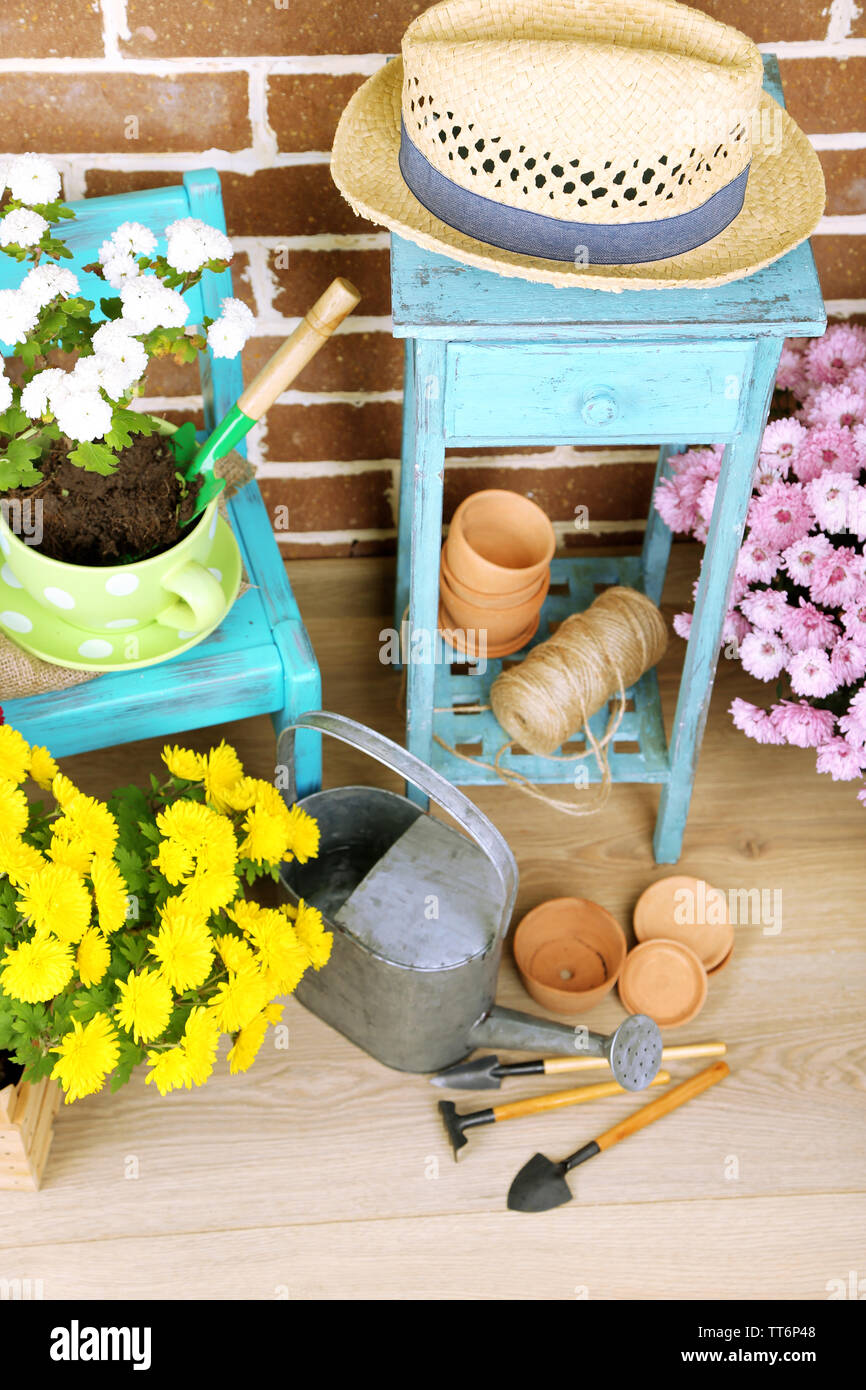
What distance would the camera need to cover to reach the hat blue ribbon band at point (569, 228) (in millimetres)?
824

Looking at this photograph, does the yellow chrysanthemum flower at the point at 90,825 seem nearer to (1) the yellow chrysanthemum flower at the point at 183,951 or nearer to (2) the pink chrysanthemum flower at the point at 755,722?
(1) the yellow chrysanthemum flower at the point at 183,951

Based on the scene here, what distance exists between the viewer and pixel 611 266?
33.2 inches

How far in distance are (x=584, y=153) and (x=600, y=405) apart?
0.63 feet

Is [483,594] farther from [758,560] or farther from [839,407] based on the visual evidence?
[839,407]

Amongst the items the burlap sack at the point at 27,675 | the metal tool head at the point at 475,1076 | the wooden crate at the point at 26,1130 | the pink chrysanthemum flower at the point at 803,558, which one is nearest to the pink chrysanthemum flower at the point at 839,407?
the pink chrysanthemum flower at the point at 803,558

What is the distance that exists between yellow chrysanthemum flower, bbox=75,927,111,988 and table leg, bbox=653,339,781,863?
566 millimetres

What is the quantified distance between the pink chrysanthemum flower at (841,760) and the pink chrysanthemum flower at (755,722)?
0.20 ft

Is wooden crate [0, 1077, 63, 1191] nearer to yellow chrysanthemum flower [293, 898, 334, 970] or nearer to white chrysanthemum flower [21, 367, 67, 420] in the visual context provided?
yellow chrysanthemum flower [293, 898, 334, 970]

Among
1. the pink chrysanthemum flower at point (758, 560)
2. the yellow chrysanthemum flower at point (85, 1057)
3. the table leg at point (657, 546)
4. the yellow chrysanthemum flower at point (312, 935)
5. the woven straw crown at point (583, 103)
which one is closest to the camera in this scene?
the woven straw crown at point (583, 103)

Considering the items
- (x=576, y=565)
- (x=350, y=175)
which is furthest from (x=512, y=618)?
(x=350, y=175)

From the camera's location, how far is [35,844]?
3.16ft

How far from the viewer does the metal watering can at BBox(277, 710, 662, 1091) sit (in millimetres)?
1030

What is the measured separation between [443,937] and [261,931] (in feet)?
0.60

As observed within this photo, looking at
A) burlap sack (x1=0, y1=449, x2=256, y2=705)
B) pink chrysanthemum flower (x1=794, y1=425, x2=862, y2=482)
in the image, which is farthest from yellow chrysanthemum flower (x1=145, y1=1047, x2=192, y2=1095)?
pink chrysanthemum flower (x1=794, y1=425, x2=862, y2=482)
